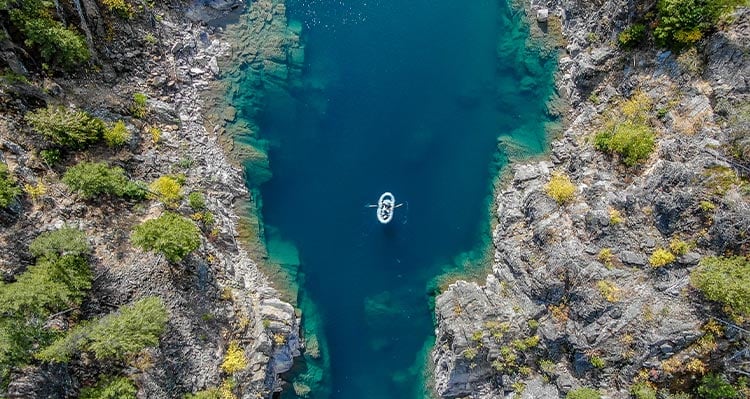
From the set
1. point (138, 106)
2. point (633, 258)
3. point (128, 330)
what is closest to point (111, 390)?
point (128, 330)

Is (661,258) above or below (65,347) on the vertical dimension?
above

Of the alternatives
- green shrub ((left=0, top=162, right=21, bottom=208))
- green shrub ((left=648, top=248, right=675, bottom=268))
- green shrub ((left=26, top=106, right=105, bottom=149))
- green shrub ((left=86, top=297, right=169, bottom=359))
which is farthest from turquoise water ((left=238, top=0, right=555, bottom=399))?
green shrub ((left=0, top=162, right=21, bottom=208))

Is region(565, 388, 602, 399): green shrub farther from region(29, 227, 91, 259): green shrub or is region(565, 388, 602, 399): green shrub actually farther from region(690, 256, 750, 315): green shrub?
region(29, 227, 91, 259): green shrub

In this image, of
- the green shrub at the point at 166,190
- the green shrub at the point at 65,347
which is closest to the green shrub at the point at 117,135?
the green shrub at the point at 166,190

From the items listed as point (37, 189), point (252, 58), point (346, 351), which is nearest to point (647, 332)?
point (346, 351)

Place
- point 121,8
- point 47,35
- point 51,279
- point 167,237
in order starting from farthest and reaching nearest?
1. point 121,8
2. point 167,237
3. point 47,35
4. point 51,279

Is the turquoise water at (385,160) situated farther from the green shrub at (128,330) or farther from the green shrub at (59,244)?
the green shrub at (59,244)

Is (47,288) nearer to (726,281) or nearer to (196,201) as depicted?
(196,201)
